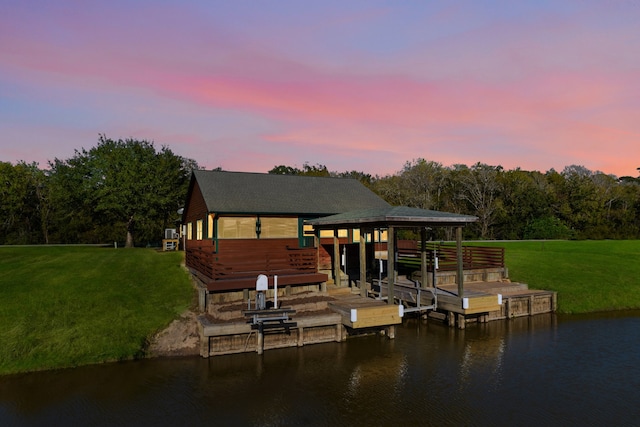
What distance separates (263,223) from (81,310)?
11773 millimetres

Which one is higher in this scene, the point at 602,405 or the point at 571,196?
the point at 571,196

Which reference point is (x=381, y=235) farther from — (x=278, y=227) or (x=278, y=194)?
(x=278, y=194)

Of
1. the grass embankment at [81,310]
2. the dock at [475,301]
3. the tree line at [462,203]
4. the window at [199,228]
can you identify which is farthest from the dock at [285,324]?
the tree line at [462,203]

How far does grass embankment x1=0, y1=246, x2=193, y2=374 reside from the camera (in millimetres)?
15312

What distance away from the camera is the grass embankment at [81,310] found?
15312 mm

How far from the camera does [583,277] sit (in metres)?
28.8

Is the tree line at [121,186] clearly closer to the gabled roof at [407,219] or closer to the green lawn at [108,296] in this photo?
the green lawn at [108,296]

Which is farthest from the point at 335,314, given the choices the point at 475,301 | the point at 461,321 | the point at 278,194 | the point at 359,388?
the point at 278,194

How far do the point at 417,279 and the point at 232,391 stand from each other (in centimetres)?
1559

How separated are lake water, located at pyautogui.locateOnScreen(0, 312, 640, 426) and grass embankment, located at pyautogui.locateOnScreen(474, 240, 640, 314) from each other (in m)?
7.53

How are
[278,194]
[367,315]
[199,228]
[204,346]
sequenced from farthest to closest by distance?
1. [278,194]
2. [199,228]
3. [367,315]
4. [204,346]

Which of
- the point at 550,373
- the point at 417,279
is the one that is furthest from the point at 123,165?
the point at 550,373

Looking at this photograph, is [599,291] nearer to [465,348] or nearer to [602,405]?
[465,348]

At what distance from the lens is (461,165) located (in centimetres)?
7419
